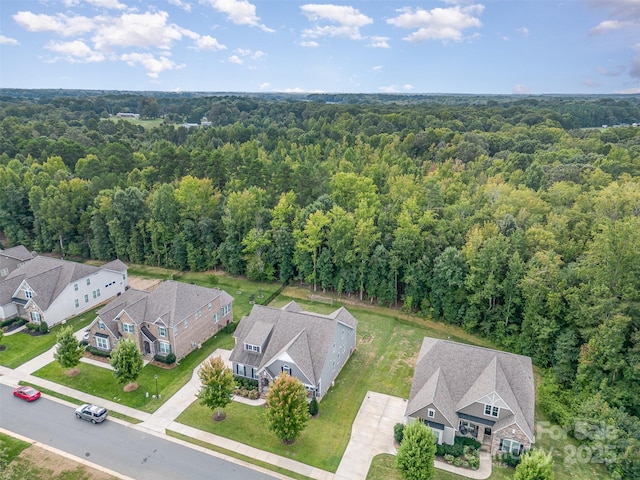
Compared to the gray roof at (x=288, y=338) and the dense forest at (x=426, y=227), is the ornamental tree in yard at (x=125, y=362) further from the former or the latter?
the dense forest at (x=426, y=227)

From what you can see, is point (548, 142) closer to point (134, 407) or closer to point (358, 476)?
point (358, 476)

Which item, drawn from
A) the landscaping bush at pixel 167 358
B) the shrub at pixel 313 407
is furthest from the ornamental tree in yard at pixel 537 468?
the landscaping bush at pixel 167 358

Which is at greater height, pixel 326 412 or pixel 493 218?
pixel 493 218

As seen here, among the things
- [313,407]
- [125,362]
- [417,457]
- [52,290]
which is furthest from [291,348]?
[52,290]

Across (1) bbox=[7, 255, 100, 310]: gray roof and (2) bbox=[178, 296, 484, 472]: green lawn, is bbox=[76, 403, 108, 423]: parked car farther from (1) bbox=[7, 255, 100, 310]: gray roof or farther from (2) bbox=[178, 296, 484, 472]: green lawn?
(1) bbox=[7, 255, 100, 310]: gray roof

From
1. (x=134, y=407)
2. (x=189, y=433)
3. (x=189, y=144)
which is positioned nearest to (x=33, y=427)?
(x=134, y=407)

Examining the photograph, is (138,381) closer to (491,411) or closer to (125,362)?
(125,362)

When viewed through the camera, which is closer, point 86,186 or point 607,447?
point 607,447
